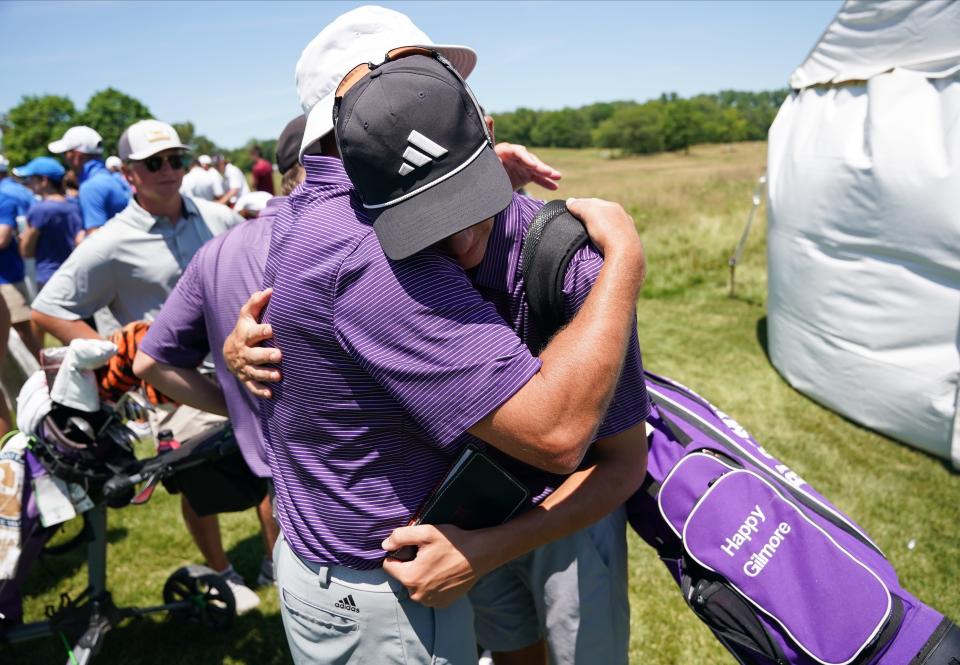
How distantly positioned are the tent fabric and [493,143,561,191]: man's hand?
3810mm

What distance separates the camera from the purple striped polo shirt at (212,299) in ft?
7.14

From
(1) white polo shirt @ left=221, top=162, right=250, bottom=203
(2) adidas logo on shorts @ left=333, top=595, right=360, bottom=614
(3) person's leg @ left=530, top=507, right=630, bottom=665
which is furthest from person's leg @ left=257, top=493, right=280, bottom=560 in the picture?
(1) white polo shirt @ left=221, top=162, right=250, bottom=203

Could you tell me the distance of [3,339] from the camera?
11.6 ft

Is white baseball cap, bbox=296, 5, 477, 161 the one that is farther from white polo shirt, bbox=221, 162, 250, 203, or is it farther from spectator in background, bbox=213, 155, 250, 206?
white polo shirt, bbox=221, 162, 250, 203

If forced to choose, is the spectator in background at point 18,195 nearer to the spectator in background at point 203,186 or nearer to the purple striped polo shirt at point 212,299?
the spectator in background at point 203,186

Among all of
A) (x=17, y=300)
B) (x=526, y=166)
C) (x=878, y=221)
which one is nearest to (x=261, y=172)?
(x=17, y=300)

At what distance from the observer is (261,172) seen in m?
13.2

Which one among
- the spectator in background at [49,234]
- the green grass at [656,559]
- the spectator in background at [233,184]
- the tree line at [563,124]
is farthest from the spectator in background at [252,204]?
the tree line at [563,124]

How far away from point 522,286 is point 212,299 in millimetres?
1263

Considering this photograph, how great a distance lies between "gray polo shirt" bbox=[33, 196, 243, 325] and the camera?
3.41 metres

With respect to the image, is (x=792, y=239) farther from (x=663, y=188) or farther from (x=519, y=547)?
(x=663, y=188)

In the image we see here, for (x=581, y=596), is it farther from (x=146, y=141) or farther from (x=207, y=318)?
(x=146, y=141)

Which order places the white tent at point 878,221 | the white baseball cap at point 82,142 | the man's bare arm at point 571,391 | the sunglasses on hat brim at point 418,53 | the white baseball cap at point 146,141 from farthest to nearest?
the white baseball cap at point 82,142
the white tent at point 878,221
the white baseball cap at point 146,141
the sunglasses on hat brim at point 418,53
the man's bare arm at point 571,391

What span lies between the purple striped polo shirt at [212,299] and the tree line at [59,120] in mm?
62716
